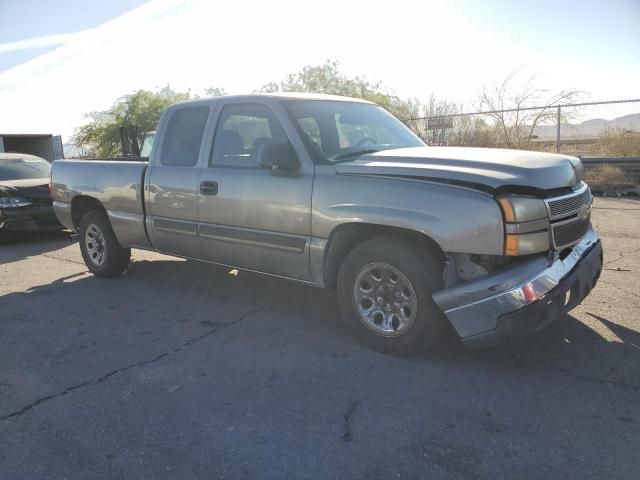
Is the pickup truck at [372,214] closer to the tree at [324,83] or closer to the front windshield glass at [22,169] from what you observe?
the front windshield glass at [22,169]

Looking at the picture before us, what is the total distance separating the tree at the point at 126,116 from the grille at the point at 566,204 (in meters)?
20.6

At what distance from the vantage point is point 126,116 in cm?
2323

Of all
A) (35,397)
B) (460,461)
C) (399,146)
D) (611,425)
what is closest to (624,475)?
(611,425)

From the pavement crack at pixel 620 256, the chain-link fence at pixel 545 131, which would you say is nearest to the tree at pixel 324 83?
the chain-link fence at pixel 545 131

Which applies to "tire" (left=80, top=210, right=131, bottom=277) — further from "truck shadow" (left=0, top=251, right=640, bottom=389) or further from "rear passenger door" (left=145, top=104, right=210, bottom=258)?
"rear passenger door" (left=145, top=104, right=210, bottom=258)

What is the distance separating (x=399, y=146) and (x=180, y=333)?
2495mm

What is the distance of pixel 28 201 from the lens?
352 inches

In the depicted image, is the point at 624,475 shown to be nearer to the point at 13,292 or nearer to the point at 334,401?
the point at 334,401

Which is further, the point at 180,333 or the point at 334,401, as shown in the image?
the point at 180,333

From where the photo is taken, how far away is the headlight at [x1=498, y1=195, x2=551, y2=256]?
3.27m

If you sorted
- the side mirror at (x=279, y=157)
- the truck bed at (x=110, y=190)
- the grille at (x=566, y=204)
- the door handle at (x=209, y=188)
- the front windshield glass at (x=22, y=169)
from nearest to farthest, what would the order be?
the grille at (x=566, y=204) → the side mirror at (x=279, y=157) → the door handle at (x=209, y=188) → the truck bed at (x=110, y=190) → the front windshield glass at (x=22, y=169)

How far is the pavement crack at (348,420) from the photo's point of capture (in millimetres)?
2885

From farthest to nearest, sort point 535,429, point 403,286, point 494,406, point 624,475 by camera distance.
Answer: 1. point 403,286
2. point 494,406
3. point 535,429
4. point 624,475

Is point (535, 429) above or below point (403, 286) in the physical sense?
below
